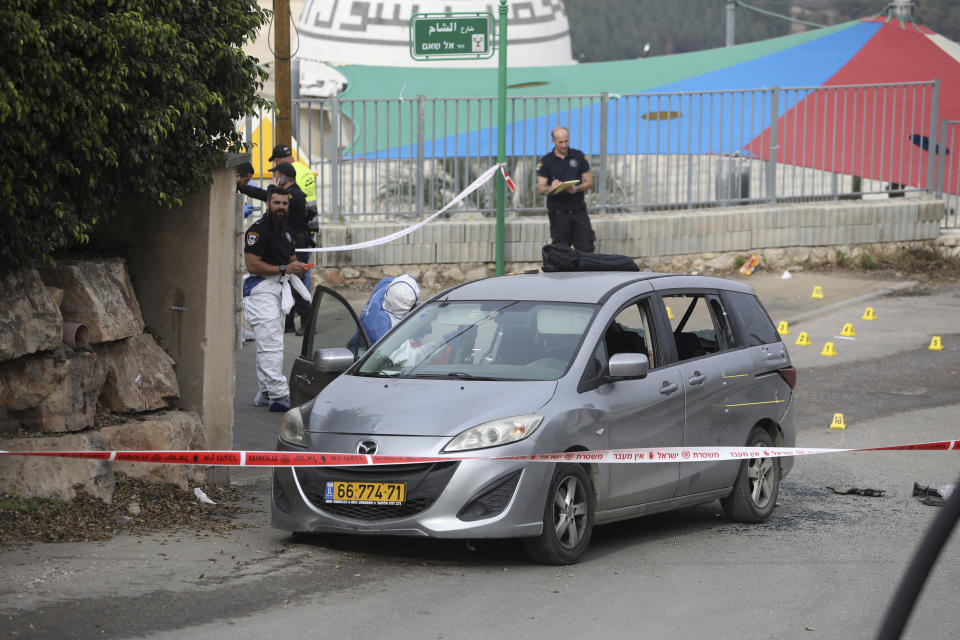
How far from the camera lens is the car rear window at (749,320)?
8.75 metres

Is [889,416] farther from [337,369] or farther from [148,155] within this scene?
[148,155]

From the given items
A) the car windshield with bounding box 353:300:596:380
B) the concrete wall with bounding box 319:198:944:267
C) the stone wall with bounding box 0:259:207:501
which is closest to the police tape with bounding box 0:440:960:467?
the stone wall with bounding box 0:259:207:501

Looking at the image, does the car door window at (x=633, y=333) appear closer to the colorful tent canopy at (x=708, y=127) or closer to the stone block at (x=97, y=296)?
the stone block at (x=97, y=296)

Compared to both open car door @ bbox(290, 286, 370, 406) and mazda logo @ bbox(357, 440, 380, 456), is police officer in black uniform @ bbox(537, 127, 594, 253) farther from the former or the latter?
mazda logo @ bbox(357, 440, 380, 456)

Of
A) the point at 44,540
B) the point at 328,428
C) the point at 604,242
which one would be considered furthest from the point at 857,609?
the point at 604,242

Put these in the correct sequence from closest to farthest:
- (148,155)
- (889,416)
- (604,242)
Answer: (148,155), (889,416), (604,242)

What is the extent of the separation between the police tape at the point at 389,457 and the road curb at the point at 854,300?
839 centimetres

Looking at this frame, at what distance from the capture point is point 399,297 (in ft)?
32.1

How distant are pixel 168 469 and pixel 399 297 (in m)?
2.11

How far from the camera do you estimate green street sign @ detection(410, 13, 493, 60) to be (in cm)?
1574

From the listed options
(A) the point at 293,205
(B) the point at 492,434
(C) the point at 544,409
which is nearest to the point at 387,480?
(B) the point at 492,434

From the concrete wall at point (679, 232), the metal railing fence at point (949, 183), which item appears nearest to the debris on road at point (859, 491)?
the concrete wall at point (679, 232)

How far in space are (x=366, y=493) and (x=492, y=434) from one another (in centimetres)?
70

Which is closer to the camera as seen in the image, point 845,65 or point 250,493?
point 250,493
